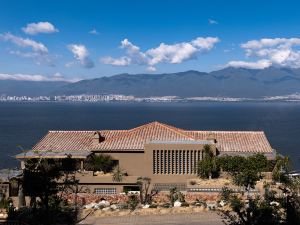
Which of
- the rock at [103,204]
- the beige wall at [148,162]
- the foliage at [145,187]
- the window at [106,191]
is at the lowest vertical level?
the window at [106,191]

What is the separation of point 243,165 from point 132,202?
30.1 ft

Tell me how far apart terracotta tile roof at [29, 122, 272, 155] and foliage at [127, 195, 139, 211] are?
25.4 ft

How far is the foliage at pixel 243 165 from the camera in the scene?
31797 millimetres

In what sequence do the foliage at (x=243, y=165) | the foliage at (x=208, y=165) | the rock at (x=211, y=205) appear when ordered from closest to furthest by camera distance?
1. the rock at (x=211, y=205)
2. the foliage at (x=243, y=165)
3. the foliage at (x=208, y=165)

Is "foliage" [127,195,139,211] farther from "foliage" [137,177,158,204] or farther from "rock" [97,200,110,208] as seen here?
"rock" [97,200,110,208]

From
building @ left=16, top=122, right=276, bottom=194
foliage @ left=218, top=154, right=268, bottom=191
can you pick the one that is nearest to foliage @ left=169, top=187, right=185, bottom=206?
foliage @ left=218, top=154, right=268, bottom=191

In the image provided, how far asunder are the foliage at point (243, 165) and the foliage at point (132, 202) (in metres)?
6.25

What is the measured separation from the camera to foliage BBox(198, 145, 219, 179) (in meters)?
38.7

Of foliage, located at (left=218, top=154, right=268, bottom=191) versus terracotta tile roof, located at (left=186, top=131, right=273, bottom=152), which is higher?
terracotta tile roof, located at (left=186, top=131, right=273, bottom=152)

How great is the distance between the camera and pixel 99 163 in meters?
39.5

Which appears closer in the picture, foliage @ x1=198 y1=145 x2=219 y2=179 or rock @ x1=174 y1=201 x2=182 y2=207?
rock @ x1=174 y1=201 x2=182 y2=207

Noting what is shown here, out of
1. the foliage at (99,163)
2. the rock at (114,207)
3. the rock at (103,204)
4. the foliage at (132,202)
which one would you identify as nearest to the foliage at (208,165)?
the foliage at (99,163)

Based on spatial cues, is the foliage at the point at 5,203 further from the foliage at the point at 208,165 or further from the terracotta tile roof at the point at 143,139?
the foliage at the point at 208,165

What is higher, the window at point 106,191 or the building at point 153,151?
the building at point 153,151
